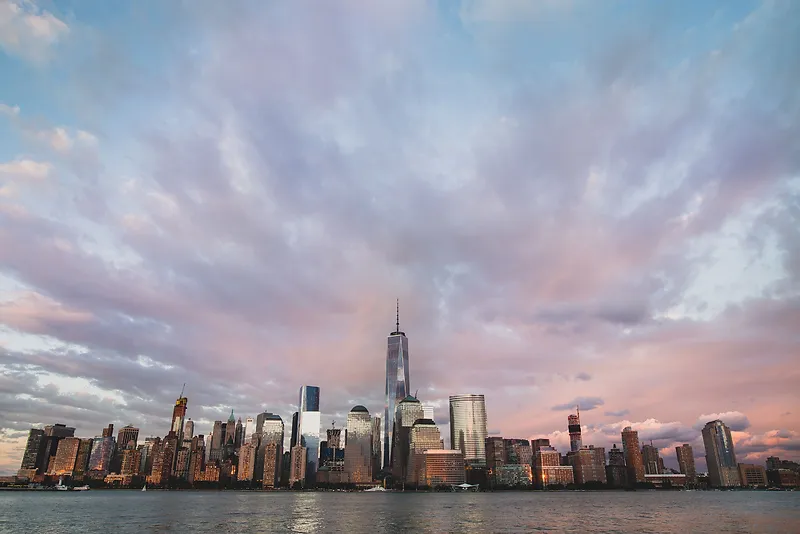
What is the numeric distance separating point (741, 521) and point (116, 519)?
159 m

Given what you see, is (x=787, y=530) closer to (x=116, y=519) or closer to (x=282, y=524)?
(x=282, y=524)

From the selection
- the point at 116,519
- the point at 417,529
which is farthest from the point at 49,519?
the point at 417,529

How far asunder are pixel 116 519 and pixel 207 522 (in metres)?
28.7

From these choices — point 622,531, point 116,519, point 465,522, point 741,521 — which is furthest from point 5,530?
point 741,521

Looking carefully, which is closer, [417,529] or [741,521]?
[417,529]

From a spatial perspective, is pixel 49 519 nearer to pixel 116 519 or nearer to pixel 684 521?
pixel 116 519

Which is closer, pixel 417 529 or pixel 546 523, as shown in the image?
pixel 417 529

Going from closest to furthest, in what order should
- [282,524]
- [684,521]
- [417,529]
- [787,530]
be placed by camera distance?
[787,530], [417,529], [282,524], [684,521]

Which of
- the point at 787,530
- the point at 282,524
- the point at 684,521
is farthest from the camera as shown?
the point at 684,521

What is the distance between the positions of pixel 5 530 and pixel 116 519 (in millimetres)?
30924

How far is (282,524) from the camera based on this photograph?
125m

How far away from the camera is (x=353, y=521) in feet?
443

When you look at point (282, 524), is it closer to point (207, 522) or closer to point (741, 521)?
point (207, 522)

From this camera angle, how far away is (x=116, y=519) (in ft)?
453
